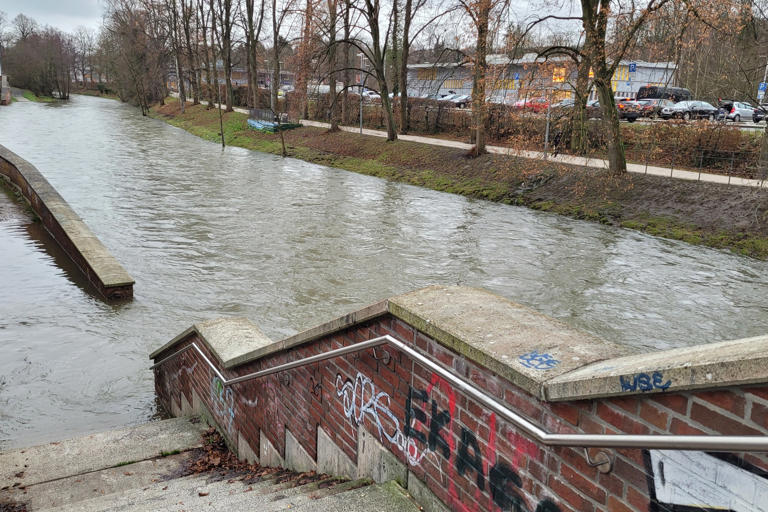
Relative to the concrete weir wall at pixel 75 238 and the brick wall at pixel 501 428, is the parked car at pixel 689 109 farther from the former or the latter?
the brick wall at pixel 501 428

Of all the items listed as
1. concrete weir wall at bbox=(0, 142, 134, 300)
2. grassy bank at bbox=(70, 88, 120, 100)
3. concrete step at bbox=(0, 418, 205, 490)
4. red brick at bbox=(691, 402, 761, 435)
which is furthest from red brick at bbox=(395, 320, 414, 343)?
grassy bank at bbox=(70, 88, 120, 100)

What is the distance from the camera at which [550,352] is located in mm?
2707

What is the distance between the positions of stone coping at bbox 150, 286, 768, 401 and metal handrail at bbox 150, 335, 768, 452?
131 millimetres

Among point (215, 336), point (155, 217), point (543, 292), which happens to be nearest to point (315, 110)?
point (155, 217)

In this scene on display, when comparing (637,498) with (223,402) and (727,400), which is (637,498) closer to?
(727,400)

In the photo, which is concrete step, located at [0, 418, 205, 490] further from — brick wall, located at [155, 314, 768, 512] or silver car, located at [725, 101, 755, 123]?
silver car, located at [725, 101, 755, 123]

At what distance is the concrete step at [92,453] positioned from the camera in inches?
217

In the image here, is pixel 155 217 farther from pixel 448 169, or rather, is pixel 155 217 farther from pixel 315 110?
pixel 315 110

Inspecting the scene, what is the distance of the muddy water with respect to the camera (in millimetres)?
8773

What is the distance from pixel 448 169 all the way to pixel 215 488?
2141 centimetres

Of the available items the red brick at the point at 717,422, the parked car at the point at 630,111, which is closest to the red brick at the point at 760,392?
the red brick at the point at 717,422

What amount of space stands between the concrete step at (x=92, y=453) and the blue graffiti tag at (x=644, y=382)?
4.87 m

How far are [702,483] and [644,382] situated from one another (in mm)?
342

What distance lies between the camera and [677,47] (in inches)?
604
